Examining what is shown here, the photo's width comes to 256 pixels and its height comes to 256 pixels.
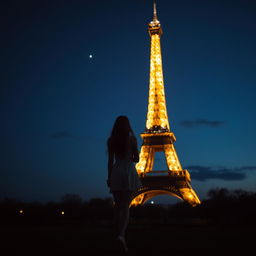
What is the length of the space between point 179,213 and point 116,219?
31.8 metres

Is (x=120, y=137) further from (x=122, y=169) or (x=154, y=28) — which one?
(x=154, y=28)

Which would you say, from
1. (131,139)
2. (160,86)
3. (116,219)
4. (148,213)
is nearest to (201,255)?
(116,219)

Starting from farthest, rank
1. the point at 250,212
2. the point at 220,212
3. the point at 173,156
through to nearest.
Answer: the point at 173,156 < the point at 220,212 < the point at 250,212

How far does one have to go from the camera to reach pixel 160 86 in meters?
49.3

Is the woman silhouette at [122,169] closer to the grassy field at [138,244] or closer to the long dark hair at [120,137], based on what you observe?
the long dark hair at [120,137]

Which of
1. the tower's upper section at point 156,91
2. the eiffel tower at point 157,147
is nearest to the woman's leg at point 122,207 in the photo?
the eiffel tower at point 157,147

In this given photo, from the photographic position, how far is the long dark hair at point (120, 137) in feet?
20.1

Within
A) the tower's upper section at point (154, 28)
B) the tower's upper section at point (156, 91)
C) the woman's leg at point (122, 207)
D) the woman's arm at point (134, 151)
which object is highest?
the tower's upper section at point (154, 28)

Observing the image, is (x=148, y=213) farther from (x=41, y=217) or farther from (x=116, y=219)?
(x=116, y=219)

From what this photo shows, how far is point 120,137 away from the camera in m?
6.16

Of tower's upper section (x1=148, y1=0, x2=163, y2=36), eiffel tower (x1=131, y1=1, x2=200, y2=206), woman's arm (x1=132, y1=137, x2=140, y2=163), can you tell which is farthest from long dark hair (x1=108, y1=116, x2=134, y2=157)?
tower's upper section (x1=148, y1=0, x2=163, y2=36)


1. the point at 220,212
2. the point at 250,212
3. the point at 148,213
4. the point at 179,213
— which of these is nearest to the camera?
the point at 250,212

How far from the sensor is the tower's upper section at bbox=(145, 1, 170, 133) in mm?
47219

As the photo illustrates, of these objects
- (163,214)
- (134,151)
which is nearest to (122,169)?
(134,151)
